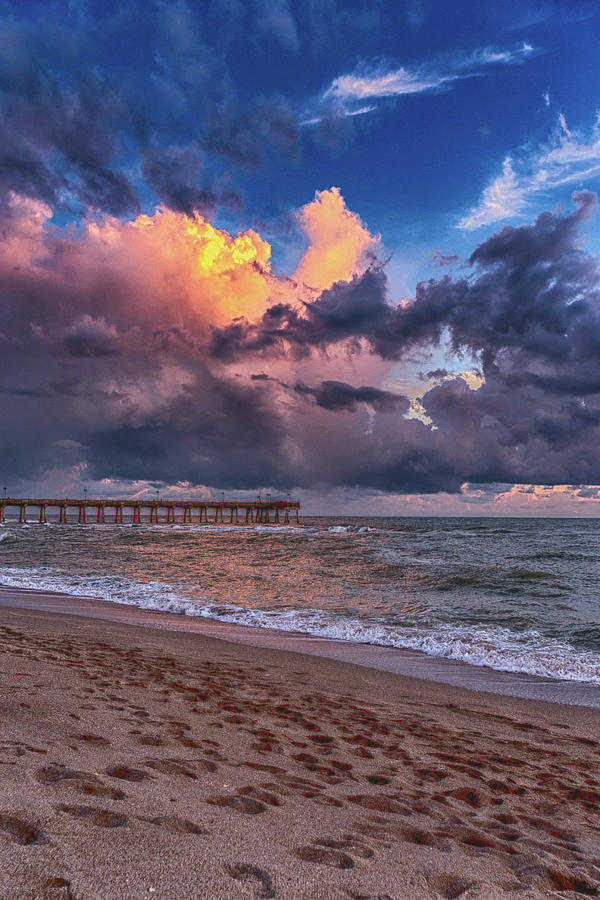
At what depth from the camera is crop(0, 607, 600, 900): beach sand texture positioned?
7.75ft

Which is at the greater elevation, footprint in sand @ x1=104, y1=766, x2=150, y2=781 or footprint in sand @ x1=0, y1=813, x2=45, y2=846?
footprint in sand @ x1=0, y1=813, x2=45, y2=846

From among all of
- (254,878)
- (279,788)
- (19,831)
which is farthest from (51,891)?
(279,788)

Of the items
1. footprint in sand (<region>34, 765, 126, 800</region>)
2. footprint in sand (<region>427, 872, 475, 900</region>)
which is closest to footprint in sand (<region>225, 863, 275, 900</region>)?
footprint in sand (<region>427, 872, 475, 900</region>)

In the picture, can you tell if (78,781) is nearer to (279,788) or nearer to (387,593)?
(279,788)

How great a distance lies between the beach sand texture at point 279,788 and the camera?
2363mm

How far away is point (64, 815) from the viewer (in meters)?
2.63

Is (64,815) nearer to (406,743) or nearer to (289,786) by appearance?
(289,786)

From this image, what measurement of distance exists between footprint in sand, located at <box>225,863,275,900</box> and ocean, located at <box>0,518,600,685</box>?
8.40 metres

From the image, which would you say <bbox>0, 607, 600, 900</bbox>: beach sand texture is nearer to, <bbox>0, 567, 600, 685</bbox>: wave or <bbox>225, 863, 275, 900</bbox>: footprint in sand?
<bbox>225, 863, 275, 900</bbox>: footprint in sand

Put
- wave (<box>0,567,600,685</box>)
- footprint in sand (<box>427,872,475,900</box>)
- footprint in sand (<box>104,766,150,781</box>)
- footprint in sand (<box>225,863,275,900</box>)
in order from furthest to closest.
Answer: wave (<box>0,567,600,685</box>), footprint in sand (<box>104,766,150,781</box>), footprint in sand (<box>427,872,475,900</box>), footprint in sand (<box>225,863,275,900</box>)

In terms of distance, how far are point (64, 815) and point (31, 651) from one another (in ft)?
20.3

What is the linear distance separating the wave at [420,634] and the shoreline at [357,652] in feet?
0.99

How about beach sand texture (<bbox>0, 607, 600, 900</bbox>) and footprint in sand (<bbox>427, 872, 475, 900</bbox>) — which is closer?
beach sand texture (<bbox>0, 607, 600, 900</bbox>)

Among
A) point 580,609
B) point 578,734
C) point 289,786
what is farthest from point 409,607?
point 289,786
